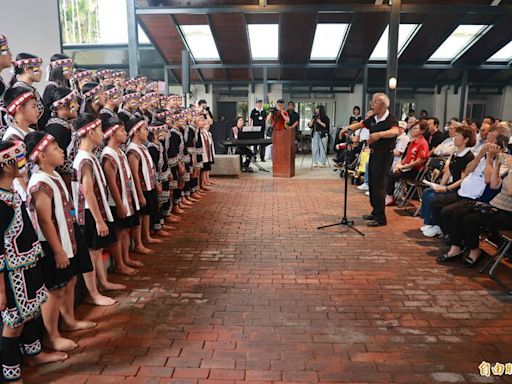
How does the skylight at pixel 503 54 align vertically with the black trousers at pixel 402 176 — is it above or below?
above

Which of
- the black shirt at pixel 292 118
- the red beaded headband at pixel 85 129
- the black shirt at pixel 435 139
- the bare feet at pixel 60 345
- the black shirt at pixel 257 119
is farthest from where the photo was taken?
the black shirt at pixel 257 119

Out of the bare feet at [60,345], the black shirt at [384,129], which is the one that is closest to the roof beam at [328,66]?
the black shirt at [384,129]

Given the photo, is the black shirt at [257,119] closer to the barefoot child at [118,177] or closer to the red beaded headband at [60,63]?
the red beaded headband at [60,63]

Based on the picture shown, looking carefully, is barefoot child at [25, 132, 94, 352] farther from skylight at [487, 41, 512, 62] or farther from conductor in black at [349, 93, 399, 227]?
skylight at [487, 41, 512, 62]

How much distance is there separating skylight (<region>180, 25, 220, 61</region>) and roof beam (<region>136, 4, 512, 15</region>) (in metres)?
1.97

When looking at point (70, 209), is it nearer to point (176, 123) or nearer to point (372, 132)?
point (176, 123)

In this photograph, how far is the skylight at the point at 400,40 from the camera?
41.7 feet

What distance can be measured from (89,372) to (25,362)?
0.43 m

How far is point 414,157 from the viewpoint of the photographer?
6695mm

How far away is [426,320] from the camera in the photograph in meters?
3.20

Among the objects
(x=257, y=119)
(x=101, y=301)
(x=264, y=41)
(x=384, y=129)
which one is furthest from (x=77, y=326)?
(x=264, y=41)

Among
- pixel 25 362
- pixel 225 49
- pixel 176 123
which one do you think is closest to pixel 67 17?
pixel 225 49

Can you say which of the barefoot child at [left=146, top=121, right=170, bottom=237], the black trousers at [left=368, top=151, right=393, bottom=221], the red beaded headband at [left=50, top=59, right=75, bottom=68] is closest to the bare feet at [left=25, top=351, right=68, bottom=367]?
the barefoot child at [left=146, top=121, right=170, bottom=237]

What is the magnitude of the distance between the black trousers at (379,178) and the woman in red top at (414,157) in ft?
3.52
